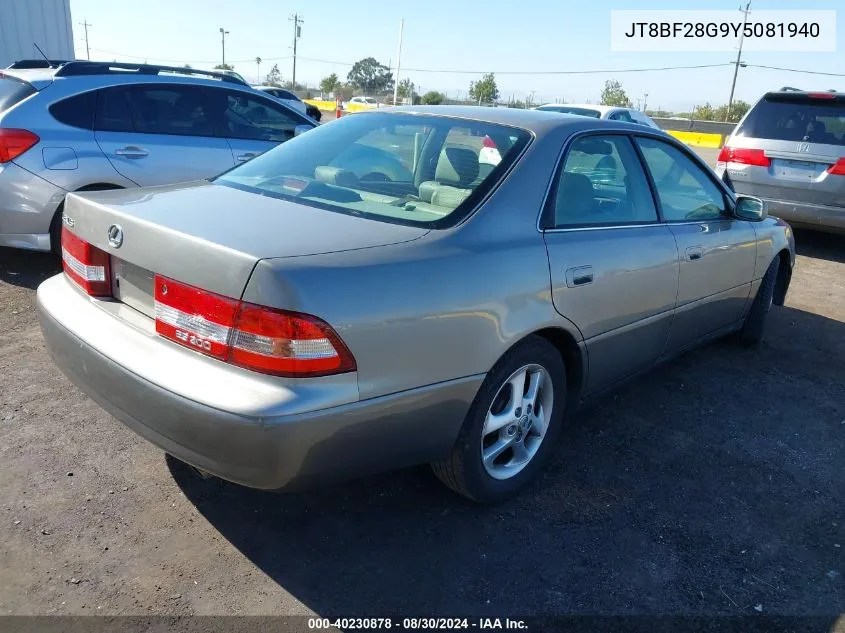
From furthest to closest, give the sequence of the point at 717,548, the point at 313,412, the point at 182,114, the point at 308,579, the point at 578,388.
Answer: the point at 182,114
the point at 578,388
the point at 717,548
the point at 308,579
the point at 313,412

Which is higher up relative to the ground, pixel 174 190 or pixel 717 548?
pixel 174 190

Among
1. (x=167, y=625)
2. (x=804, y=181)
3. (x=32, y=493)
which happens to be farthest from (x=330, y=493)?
(x=804, y=181)

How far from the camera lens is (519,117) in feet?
10.2

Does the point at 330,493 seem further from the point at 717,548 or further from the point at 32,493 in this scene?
the point at 717,548

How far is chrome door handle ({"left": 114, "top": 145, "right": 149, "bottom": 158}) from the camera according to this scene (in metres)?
5.25

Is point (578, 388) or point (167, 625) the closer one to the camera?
point (167, 625)

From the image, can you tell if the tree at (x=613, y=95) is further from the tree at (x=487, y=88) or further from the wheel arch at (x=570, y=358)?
the wheel arch at (x=570, y=358)

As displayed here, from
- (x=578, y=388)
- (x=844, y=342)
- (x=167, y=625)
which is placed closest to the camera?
(x=167, y=625)

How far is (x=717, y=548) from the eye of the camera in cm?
266

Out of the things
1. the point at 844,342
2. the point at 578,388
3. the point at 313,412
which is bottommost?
the point at 844,342

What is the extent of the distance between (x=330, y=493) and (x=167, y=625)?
2.77ft

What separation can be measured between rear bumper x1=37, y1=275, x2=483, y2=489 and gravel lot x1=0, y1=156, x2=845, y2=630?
0.43m

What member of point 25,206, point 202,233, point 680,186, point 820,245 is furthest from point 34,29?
point 820,245

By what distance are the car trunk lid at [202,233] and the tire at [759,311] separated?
319cm
